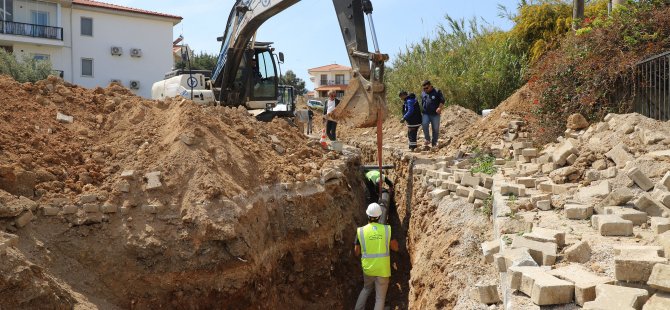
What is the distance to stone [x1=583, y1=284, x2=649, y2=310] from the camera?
3.10 meters

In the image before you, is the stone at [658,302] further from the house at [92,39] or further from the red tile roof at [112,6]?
the red tile roof at [112,6]

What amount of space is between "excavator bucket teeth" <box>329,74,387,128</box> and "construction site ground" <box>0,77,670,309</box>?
1.04 m

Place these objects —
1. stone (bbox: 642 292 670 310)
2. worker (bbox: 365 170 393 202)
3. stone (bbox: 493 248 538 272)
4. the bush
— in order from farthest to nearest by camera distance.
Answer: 1. the bush
2. worker (bbox: 365 170 393 202)
3. stone (bbox: 493 248 538 272)
4. stone (bbox: 642 292 670 310)

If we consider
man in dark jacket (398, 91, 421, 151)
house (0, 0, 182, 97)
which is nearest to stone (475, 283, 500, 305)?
man in dark jacket (398, 91, 421, 151)

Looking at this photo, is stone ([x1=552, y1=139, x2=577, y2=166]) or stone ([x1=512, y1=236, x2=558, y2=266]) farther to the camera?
stone ([x1=552, y1=139, x2=577, y2=166])

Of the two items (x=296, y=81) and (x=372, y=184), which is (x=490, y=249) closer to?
(x=372, y=184)

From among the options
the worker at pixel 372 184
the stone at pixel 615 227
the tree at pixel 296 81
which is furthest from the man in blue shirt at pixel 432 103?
the tree at pixel 296 81

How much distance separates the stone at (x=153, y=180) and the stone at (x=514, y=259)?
449 centimetres

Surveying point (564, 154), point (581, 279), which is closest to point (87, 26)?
point (564, 154)

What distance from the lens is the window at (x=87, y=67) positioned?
1139 inches

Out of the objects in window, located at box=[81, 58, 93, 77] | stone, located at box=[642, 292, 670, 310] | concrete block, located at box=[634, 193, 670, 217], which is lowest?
stone, located at box=[642, 292, 670, 310]

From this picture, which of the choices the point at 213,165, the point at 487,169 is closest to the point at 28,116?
the point at 213,165

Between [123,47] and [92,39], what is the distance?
1.53 metres

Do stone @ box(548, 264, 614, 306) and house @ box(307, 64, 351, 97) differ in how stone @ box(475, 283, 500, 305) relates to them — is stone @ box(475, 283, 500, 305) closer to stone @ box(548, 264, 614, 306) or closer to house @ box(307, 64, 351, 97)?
stone @ box(548, 264, 614, 306)
